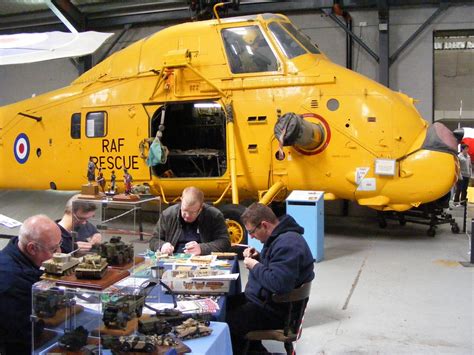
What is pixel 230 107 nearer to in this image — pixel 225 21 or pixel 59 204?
pixel 225 21

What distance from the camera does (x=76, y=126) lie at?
26.6ft

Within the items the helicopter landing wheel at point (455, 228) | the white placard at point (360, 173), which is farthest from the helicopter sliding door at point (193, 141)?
the helicopter landing wheel at point (455, 228)

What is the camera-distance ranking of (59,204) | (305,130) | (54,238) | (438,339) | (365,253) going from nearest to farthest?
(54,238), (438,339), (305,130), (365,253), (59,204)

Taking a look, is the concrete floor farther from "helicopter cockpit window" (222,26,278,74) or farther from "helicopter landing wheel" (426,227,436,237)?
"helicopter cockpit window" (222,26,278,74)

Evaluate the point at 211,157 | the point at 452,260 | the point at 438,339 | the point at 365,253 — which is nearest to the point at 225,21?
the point at 211,157

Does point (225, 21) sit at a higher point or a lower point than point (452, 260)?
higher

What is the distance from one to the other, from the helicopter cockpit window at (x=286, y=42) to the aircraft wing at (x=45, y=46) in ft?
8.44

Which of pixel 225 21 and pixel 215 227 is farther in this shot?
pixel 225 21

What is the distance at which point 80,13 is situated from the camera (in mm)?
12852

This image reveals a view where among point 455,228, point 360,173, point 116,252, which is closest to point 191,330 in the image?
point 116,252

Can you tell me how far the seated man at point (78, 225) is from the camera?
11.6 ft

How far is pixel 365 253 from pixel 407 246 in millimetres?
796

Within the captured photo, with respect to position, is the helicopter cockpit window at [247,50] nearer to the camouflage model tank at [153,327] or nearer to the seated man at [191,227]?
the seated man at [191,227]

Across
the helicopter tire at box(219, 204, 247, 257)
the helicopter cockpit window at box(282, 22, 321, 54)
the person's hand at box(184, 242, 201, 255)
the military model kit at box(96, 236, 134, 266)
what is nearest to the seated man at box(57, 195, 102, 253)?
the person's hand at box(184, 242, 201, 255)
